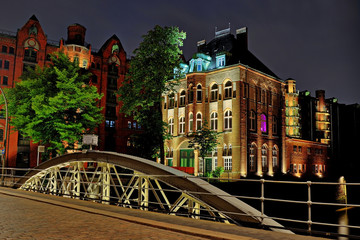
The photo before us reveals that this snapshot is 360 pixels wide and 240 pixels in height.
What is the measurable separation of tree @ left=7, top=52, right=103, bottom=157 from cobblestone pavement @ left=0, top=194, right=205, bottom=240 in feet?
56.1

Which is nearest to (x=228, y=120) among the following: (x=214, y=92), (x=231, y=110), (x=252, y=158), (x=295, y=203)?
(x=231, y=110)

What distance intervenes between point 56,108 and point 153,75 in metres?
8.25

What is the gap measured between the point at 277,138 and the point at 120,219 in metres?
36.0

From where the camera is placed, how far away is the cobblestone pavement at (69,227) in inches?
264

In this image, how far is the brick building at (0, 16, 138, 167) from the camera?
47219 millimetres

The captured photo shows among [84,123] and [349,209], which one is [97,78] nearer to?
[84,123]

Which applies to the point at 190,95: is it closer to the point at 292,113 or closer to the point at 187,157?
the point at 187,157

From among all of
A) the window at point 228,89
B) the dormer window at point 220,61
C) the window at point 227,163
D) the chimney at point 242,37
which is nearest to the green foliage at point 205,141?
the window at point 227,163

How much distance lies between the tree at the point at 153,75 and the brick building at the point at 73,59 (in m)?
22.1

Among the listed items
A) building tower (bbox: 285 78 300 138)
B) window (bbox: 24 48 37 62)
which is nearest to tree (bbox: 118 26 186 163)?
window (bbox: 24 48 37 62)

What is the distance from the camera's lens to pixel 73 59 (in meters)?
51.7

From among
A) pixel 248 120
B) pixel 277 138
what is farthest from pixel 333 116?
pixel 248 120

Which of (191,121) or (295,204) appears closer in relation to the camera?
(295,204)

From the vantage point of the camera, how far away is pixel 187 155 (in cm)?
4081
